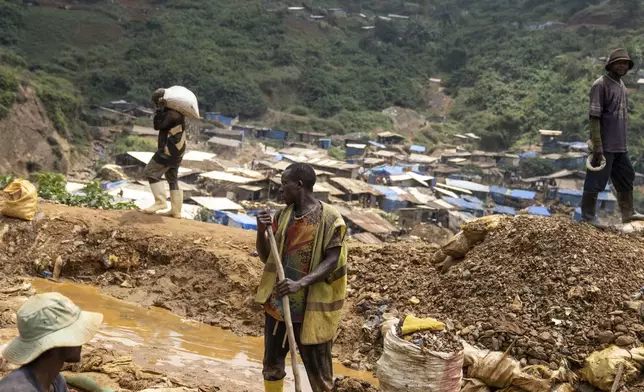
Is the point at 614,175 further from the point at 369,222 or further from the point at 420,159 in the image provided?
the point at 420,159

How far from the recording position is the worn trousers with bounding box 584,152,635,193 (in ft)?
18.7

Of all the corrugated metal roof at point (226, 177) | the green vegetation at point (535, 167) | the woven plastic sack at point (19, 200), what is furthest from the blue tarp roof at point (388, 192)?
the woven plastic sack at point (19, 200)

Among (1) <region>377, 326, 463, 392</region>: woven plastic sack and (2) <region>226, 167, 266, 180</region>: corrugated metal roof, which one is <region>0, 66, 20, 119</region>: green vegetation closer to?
(2) <region>226, 167, 266, 180</region>: corrugated metal roof

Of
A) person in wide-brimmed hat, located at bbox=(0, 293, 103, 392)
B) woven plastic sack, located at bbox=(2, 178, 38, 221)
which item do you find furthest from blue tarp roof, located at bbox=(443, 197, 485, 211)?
person in wide-brimmed hat, located at bbox=(0, 293, 103, 392)

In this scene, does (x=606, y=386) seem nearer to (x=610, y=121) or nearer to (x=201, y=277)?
(x=610, y=121)

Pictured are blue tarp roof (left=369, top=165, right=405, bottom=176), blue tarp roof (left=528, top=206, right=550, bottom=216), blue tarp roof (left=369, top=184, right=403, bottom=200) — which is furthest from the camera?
blue tarp roof (left=369, top=165, right=405, bottom=176)

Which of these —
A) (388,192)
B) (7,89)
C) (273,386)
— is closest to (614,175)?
(273,386)

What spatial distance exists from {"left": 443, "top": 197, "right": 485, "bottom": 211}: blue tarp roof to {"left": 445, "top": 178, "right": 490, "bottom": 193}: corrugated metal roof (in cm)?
247

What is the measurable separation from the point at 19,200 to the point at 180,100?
1836 millimetres

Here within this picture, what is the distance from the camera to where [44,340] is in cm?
218

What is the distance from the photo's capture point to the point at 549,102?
4394 cm

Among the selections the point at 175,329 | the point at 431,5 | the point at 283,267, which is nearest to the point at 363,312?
the point at 175,329

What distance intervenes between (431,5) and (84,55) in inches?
1523

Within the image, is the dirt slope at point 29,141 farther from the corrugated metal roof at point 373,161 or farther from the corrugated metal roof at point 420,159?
the corrugated metal roof at point 420,159
